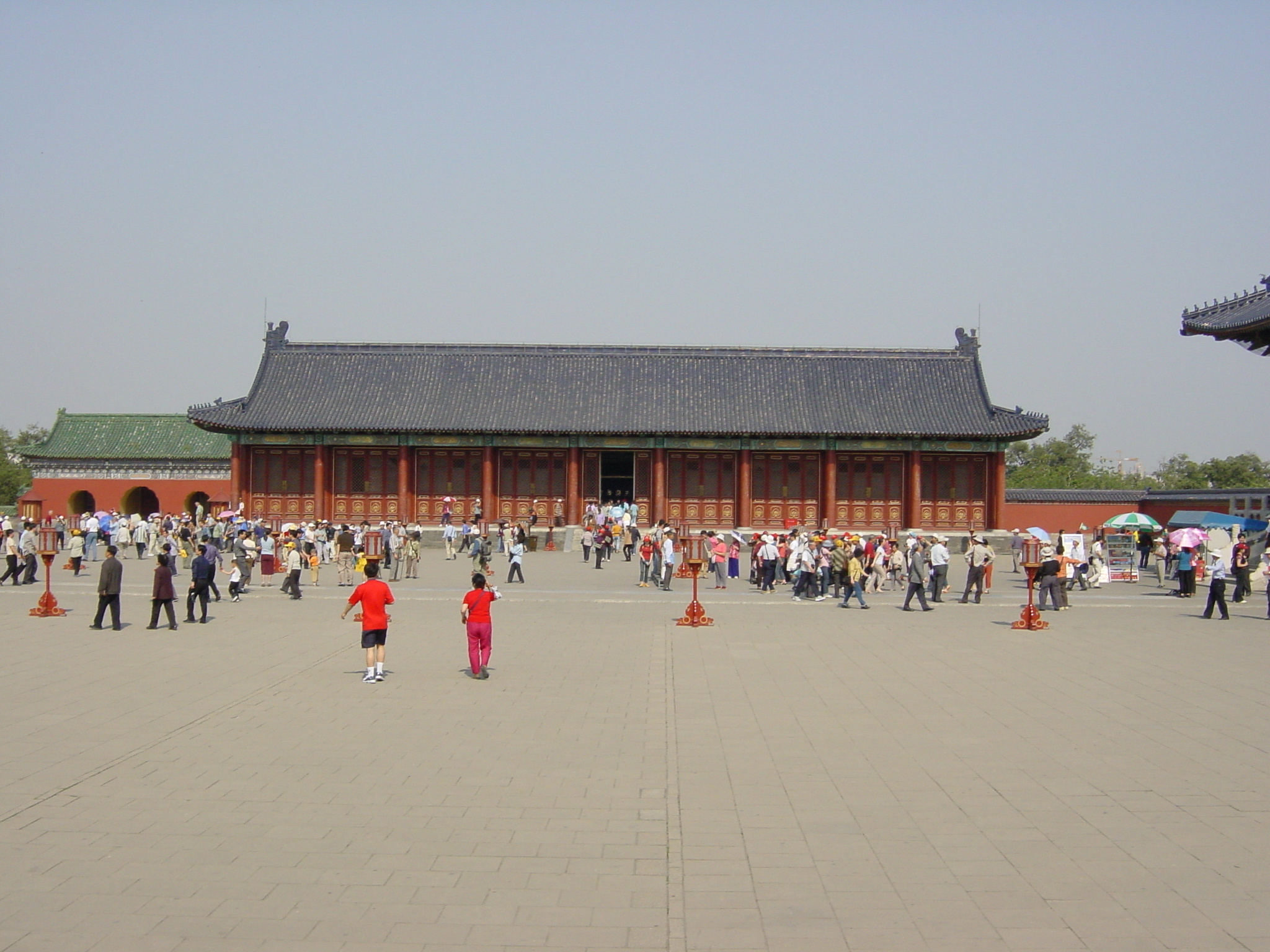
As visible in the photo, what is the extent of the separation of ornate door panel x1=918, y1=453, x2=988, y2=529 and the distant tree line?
26.0 metres

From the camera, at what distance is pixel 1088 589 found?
97.0ft

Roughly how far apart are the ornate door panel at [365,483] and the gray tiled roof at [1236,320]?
30.8 meters

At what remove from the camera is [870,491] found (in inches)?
1938

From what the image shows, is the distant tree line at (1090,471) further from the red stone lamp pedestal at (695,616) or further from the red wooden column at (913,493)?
the red stone lamp pedestal at (695,616)

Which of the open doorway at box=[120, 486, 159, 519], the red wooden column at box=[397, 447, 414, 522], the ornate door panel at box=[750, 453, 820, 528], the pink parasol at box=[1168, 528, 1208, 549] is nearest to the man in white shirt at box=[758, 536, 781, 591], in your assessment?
the pink parasol at box=[1168, 528, 1208, 549]

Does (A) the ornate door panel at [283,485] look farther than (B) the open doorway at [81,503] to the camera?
No

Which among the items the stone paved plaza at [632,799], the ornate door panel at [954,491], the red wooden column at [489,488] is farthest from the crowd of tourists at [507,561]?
Result: the ornate door panel at [954,491]

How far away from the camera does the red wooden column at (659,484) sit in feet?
159

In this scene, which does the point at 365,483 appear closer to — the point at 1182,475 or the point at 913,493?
the point at 913,493

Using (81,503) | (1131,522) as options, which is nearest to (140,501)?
(81,503)

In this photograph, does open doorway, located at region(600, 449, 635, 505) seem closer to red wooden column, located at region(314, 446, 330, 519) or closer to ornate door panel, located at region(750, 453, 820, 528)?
ornate door panel, located at region(750, 453, 820, 528)

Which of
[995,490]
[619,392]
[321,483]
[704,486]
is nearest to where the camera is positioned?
[995,490]

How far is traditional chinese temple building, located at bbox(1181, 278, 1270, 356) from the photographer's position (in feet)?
108

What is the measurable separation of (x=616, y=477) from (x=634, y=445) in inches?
91.9
